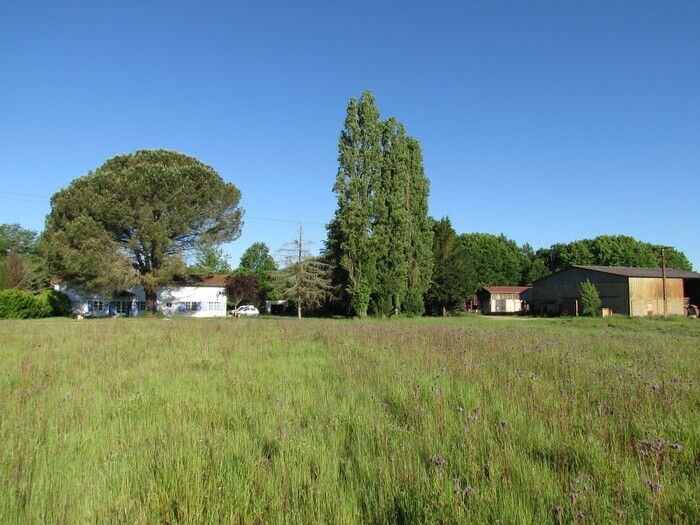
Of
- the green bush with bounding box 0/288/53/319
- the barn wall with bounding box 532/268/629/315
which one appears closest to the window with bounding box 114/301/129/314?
the green bush with bounding box 0/288/53/319

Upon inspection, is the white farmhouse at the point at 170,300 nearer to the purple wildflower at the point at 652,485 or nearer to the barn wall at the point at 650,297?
the barn wall at the point at 650,297

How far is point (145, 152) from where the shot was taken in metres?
51.3

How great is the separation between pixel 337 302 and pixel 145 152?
27473mm

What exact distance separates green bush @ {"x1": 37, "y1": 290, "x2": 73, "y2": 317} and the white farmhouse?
187 centimetres

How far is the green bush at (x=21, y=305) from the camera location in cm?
4216

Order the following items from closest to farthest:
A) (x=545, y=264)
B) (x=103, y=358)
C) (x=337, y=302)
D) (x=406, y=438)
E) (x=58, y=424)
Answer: (x=406, y=438) < (x=58, y=424) < (x=103, y=358) < (x=337, y=302) < (x=545, y=264)

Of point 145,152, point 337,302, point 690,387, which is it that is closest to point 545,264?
point 337,302

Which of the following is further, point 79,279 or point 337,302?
point 337,302

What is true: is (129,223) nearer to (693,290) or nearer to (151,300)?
(151,300)

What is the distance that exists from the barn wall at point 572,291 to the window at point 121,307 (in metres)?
60.1

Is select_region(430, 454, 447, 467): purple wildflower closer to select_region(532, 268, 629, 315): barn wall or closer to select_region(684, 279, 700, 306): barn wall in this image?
select_region(532, 268, 629, 315): barn wall

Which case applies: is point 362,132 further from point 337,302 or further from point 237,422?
point 237,422

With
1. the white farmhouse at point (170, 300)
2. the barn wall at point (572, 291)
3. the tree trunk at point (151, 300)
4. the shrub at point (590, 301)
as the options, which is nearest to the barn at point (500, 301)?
the barn wall at point (572, 291)

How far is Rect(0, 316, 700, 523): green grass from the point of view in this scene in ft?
9.29
